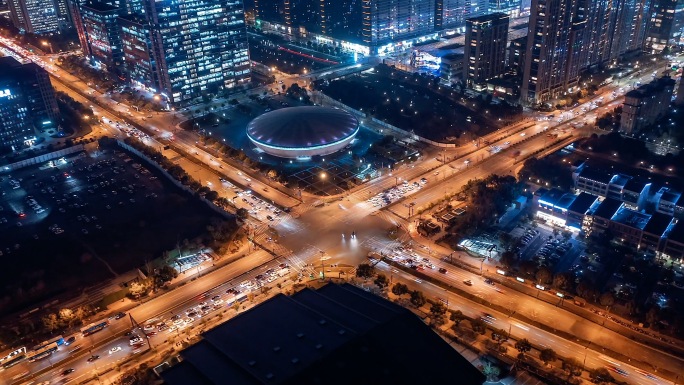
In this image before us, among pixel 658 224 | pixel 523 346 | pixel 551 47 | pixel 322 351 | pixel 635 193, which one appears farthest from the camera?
pixel 551 47

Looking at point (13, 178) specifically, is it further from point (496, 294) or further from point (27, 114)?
point (496, 294)

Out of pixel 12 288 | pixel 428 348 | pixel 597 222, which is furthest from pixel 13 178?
pixel 597 222

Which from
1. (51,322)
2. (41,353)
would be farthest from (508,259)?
(41,353)

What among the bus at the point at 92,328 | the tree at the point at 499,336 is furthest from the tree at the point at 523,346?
the bus at the point at 92,328

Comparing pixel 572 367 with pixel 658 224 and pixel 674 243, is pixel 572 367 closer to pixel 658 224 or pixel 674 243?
pixel 674 243

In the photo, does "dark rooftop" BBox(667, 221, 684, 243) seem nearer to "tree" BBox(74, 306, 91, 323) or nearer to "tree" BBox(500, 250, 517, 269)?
"tree" BBox(500, 250, 517, 269)

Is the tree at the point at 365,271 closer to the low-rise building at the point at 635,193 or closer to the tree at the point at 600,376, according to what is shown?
the tree at the point at 600,376
